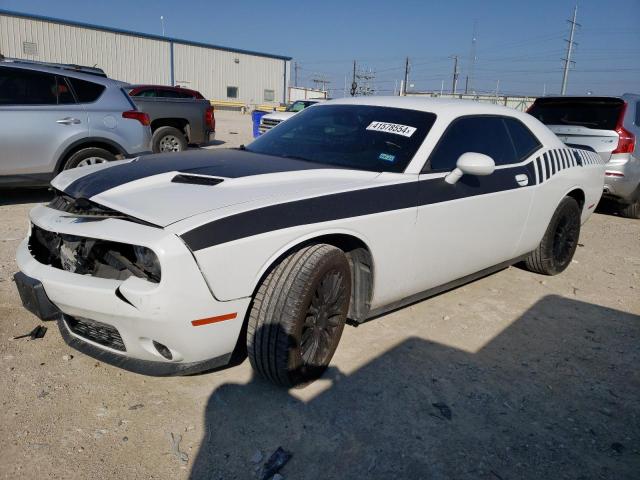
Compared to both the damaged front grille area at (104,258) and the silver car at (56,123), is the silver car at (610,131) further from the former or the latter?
the damaged front grille area at (104,258)

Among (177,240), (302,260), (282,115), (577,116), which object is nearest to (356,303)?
(302,260)

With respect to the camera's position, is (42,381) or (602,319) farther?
(602,319)

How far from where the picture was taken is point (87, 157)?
244 inches

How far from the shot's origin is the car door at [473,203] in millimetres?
3209

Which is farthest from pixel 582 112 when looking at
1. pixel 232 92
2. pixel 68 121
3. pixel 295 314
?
pixel 232 92

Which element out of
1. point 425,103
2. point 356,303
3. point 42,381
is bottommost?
point 42,381

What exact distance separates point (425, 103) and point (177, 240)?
226 cm

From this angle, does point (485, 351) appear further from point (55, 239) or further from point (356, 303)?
point (55, 239)

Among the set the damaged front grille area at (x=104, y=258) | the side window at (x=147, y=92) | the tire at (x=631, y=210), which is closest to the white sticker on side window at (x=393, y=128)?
the damaged front grille area at (x=104, y=258)

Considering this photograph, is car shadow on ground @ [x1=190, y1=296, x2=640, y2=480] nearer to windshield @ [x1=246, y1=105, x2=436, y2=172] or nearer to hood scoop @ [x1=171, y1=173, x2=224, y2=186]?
hood scoop @ [x1=171, y1=173, x2=224, y2=186]

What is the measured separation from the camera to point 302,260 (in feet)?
8.34

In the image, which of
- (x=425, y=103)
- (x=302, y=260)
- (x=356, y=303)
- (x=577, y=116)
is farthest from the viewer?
(x=577, y=116)

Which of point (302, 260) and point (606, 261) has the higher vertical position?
point (302, 260)

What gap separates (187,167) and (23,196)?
5.20 m
